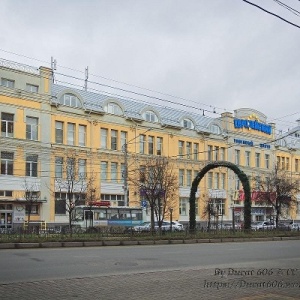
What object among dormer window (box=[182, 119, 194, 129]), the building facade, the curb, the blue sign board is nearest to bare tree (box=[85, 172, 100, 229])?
the building facade

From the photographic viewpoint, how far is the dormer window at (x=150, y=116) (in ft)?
189

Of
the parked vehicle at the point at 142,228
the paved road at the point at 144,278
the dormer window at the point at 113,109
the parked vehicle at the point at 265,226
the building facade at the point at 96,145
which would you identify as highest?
the dormer window at the point at 113,109

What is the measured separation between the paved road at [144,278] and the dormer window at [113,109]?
38370mm

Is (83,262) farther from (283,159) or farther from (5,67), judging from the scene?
(283,159)

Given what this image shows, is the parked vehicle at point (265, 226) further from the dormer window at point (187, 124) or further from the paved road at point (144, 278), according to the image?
the paved road at point (144, 278)

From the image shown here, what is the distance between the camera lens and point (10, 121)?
149 feet

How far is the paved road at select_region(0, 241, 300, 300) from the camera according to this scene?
9.17m

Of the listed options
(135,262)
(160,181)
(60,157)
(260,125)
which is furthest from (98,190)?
(135,262)

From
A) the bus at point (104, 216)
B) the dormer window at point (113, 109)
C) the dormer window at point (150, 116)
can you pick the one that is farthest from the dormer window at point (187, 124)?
the bus at point (104, 216)

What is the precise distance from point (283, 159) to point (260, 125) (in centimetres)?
943

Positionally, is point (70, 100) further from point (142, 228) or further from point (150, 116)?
point (142, 228)

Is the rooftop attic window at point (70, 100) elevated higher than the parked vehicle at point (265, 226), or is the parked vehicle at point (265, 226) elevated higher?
the rooftop attic window at point (70, 100)

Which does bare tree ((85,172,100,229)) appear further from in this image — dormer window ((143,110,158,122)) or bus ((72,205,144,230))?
dormer window ((143,110,158,122))

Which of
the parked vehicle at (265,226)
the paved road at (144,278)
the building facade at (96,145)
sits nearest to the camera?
the paved road at (144,278)
